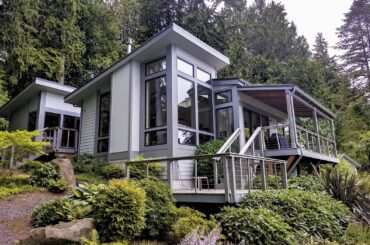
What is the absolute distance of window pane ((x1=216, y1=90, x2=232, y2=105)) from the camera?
1179 cm

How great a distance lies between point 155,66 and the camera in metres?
11.0

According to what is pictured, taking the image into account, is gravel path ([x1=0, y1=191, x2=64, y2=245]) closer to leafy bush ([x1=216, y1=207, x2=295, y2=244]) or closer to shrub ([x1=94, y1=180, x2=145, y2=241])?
shrub ([x1=94, y1=180, x2=145, y2=241])

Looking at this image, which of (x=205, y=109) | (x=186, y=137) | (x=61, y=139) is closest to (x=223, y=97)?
(x=205, y=109)

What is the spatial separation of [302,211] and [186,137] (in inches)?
196

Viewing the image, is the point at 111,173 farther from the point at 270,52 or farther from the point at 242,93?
the point at 270,52

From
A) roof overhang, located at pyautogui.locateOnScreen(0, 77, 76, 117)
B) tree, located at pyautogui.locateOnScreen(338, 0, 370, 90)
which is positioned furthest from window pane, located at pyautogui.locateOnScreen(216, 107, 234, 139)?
tree, located at pyautogui.locateOnScreen(338, 0, 370, 90)

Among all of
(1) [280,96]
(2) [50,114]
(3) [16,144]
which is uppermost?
(2) [50,114]

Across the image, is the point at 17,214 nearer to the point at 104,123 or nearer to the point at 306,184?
the point at 104,123

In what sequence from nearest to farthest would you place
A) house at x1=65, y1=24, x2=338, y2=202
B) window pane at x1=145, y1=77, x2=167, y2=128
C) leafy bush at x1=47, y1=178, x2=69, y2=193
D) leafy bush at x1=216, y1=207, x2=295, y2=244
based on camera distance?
leafy bush at x1=216, y1=207, x2=295, y2=244 → leafy bush at x1=47, y1=178, x2=69, y2=193 → house at x1=65, y1=24, x2=338, y2=202 → window pane at x1=145, y1=77, x2=167, y2=128

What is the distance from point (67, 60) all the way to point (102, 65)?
294 centimetres

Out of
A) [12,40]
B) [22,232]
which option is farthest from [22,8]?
[22,232]

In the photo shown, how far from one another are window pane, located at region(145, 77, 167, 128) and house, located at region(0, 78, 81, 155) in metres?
5.59

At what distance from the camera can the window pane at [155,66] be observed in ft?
35.3

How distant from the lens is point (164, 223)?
17.3 feet
